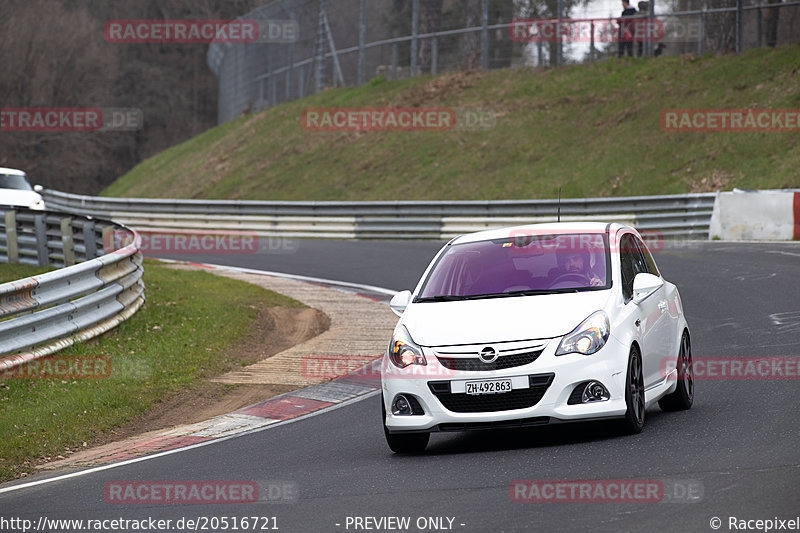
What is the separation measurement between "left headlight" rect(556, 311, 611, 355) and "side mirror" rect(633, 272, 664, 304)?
1.86 feet

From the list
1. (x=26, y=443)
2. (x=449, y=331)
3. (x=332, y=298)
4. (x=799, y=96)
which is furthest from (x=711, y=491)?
(x=799, y=96)

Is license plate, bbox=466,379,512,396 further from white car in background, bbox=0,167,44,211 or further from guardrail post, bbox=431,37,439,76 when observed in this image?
guardrail post, bbox=431,37,439,76

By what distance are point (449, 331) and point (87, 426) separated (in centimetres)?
403

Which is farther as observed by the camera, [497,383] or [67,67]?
[67,67]

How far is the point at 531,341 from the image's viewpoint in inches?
306

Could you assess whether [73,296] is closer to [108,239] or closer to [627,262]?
[108,239]

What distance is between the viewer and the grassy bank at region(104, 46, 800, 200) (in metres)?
30.5

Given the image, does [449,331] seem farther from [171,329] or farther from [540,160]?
[540,160]

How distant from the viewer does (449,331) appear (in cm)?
803

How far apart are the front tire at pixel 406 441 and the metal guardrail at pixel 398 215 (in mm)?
17908

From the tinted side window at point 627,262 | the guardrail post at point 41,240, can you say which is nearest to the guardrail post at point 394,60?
the guardrail post at point 41,240

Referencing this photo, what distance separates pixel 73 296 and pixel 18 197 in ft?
45.2

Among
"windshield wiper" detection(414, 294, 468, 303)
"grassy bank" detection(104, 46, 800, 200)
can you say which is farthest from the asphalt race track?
"grassy bank" detection(104, 46, 800, 200)

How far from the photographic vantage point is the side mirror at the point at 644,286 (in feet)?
27.7
